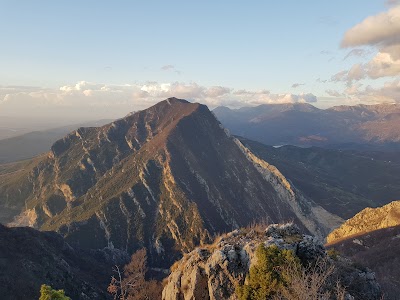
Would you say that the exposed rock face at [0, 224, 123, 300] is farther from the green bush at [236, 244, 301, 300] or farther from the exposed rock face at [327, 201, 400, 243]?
the exposed rock face at [327, 201, 400, 243]

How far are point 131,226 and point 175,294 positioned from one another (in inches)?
6143

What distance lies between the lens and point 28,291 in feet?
297

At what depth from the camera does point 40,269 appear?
10175 cm

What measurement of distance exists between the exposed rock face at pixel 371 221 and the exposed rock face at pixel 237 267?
109714 mm

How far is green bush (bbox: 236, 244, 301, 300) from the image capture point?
3847 centimetres

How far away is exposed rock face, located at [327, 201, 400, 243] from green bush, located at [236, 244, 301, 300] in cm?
12081

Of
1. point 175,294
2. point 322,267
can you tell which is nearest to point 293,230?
point 322,267

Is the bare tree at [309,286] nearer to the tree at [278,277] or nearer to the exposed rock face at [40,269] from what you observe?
the tree at [278,277]

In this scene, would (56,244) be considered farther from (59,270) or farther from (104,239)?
(104,239)

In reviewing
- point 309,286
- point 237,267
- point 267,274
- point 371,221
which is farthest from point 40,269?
point 371,221

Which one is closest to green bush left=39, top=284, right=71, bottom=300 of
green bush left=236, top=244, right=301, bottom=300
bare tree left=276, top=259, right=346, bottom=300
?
green bush left=236, top=244, right=301, bottom=300

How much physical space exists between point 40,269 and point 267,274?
87.7 metres

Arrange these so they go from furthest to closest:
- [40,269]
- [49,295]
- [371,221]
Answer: [371,221] → [40,269] → [49,295]

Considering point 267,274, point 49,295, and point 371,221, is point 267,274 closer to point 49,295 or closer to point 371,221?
point 49,295
